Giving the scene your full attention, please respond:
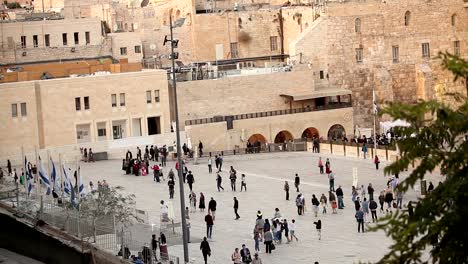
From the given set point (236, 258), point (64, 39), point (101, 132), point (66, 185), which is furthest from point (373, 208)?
point (64, 39)

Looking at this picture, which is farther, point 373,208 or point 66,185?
point 66,185

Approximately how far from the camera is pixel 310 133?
206 feet

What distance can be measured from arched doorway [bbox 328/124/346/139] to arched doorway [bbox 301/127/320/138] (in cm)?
82

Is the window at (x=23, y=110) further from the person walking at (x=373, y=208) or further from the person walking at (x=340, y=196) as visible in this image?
the person walking at (x=373, y=208)

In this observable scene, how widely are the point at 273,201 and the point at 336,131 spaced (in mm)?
20994

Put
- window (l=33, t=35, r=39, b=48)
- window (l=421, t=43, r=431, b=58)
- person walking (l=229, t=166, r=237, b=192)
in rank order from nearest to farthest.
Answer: person walking (l=229, t=166, r=237, b=192) < window (l=421, t=43, r=431, b=58) < window (l=33, t=35, r=39, b=48)

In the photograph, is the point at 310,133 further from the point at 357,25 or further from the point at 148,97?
the point at 148,97

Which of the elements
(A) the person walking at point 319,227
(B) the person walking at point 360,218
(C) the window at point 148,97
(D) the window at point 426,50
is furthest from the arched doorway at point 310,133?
(A) the person walking at point 319,227

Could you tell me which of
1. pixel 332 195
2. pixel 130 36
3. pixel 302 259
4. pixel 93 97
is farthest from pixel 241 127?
pixel 302 259

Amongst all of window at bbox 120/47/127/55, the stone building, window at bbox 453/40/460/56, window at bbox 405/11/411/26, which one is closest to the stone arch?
the stone building

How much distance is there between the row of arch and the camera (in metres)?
61.4

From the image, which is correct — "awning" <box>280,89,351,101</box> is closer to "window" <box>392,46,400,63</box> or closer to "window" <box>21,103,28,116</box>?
"window" <box>392,46,400,63</box>

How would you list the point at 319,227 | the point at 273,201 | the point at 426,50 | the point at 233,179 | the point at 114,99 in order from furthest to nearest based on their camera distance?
the point at 426,50, the point at 114,99, the point at 233,179, the point at 273,201, the point at 319,227

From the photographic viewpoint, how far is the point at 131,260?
3241 centimetres
